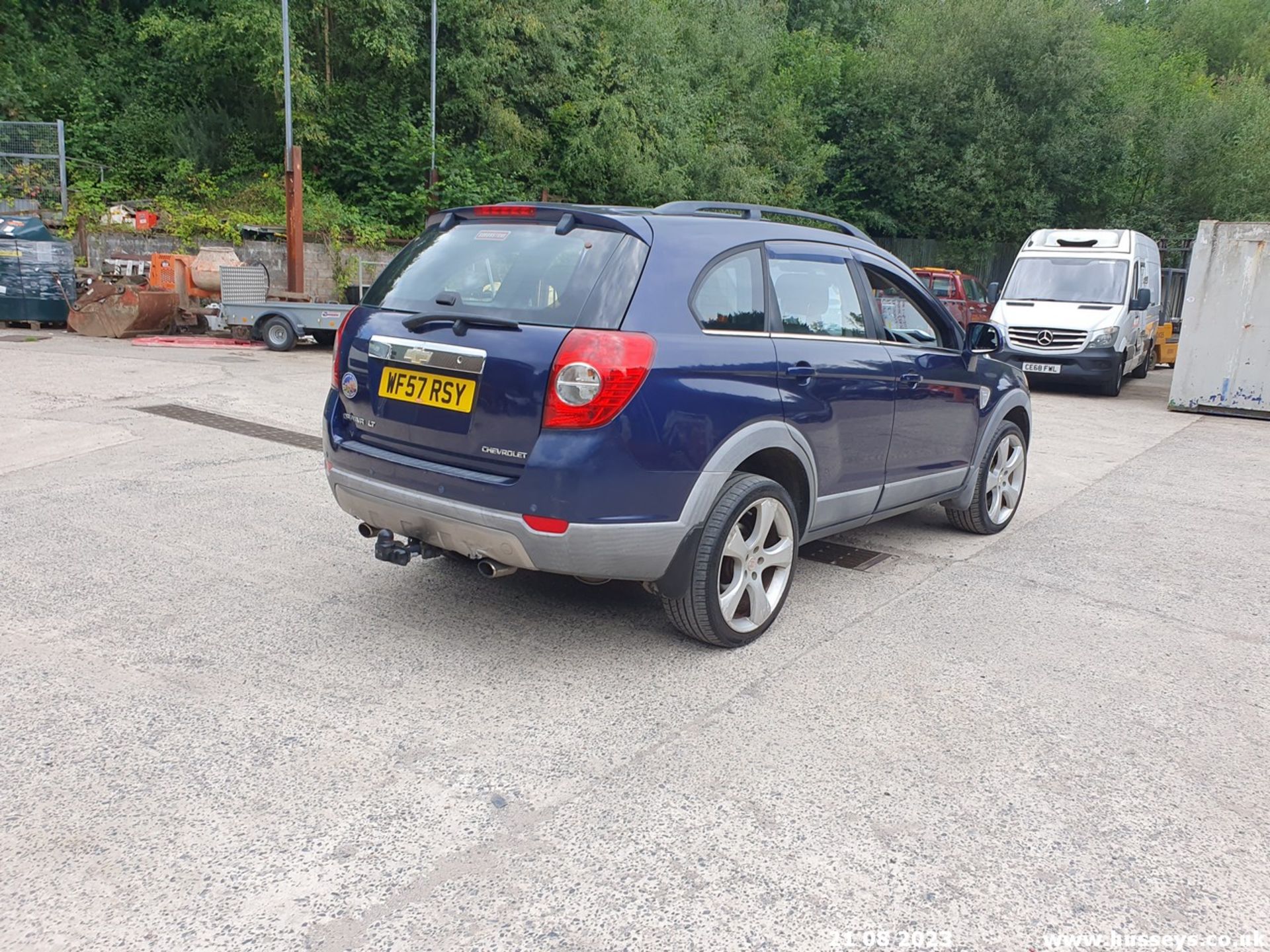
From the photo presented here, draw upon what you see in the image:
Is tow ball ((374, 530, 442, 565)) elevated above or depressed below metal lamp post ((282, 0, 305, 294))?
below

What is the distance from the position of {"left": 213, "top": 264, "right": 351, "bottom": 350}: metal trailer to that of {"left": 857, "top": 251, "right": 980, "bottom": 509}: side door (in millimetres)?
11583


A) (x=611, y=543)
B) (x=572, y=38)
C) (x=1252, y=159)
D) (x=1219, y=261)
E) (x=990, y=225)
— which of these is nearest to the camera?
(x=611, y=543)

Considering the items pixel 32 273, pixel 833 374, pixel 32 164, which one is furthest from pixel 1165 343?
pixel 32 164

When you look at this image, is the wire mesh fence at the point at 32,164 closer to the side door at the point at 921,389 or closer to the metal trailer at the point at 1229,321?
the side door at the point at 921,389

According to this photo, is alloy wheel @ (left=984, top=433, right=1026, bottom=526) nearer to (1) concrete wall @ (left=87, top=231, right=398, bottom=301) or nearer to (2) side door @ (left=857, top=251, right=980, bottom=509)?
(2) side door @ (left=857, top=251, right=980, bottom=509)

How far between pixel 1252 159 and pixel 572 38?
18.8m

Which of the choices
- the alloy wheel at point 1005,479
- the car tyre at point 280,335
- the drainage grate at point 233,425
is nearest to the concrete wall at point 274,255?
the car tyre at point 280,335

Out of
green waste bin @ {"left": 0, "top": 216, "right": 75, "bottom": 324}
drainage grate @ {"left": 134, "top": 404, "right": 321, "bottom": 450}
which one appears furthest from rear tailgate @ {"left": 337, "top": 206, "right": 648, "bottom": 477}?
green waste bin @ {"left": 0, "top": 216, "right": 75, "bottom": 324}

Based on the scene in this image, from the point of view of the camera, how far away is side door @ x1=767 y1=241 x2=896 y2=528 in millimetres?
4512

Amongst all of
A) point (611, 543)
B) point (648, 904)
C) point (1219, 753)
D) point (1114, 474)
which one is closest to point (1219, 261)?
point (1114, 474)

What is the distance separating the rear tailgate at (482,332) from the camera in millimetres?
3783

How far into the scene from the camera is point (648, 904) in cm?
263

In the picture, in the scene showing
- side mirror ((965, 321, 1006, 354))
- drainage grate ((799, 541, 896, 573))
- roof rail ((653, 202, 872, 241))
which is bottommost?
drainage grate ((799, 541, 896, 573))

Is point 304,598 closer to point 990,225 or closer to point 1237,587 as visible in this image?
point 1237,587
